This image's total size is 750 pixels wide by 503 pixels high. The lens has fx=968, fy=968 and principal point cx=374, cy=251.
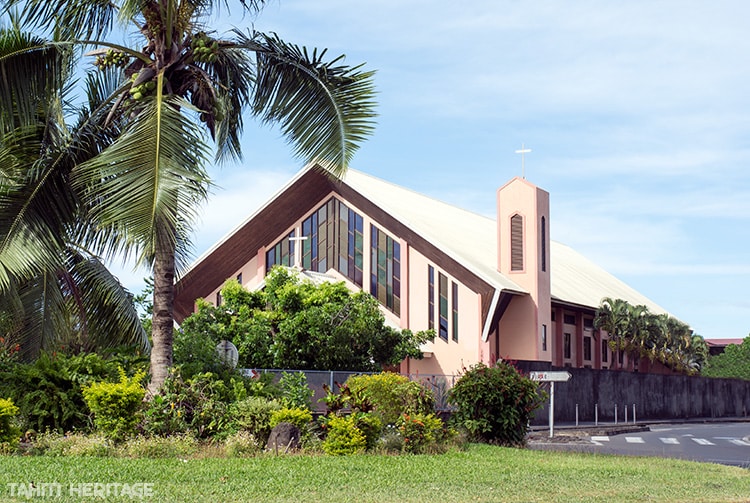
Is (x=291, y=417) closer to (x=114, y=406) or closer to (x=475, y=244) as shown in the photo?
(x=114, y=406)

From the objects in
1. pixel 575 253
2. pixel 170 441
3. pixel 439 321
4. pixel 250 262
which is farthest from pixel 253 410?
pixel 575 253

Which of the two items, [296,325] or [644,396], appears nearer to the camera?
[296,325]

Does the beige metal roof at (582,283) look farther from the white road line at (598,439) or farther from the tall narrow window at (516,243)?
the white road line at (598,439)

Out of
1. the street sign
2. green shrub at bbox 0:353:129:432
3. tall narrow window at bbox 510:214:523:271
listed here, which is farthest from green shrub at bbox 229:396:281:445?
tall narrow window at bbox 510:214:523:271

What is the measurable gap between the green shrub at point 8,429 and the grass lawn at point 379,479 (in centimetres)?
119

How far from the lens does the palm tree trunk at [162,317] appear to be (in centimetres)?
1619

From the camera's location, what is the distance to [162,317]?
637 inches

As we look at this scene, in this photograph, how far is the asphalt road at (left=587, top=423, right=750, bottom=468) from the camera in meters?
21.1

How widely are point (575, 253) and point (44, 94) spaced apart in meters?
49.7

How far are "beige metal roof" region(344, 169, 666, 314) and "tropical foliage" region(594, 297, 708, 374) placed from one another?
1142mm

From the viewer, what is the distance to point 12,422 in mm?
15469

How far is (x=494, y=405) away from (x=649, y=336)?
103 feet

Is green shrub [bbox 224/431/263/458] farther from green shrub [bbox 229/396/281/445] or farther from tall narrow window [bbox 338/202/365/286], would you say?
tall narrow window [bbox 338/202/365/286]

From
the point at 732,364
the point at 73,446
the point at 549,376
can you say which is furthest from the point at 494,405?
the point at 732,364
